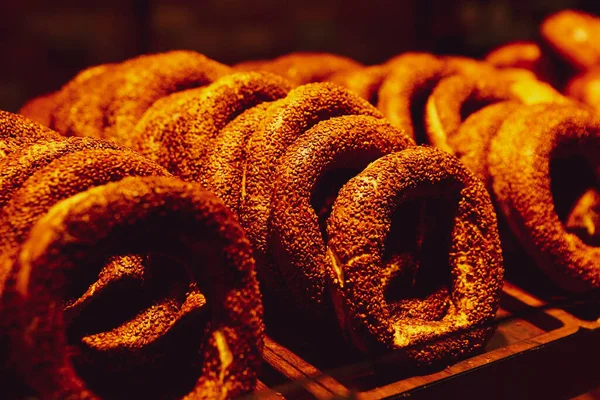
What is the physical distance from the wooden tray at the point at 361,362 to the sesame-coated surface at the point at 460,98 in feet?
1.89

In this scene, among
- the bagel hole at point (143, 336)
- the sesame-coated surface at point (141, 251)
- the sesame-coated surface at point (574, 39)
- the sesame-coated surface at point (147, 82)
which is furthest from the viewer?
the sesame-coated surface at point (574, 39)

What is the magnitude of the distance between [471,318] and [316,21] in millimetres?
2002

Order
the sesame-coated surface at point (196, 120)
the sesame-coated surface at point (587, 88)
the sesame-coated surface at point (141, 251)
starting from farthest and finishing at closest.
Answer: the sesame-coated surface at point (587, 88)
the sesame-coated surface at point (196, 120)
the sesame-coated surface at point (141, 251)

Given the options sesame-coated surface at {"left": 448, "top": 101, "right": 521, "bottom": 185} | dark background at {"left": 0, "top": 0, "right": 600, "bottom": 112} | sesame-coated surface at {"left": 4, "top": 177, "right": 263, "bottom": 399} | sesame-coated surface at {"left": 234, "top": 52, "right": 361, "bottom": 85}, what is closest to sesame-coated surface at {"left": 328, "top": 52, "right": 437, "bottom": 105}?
sesame-coated surface at {"left": 234, "top": 52, "right": 361, "bottom": 85}

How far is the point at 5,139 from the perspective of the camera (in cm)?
121

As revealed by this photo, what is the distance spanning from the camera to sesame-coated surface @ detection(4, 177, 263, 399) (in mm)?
856

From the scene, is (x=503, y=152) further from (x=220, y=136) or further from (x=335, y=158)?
(x=220, y=136)

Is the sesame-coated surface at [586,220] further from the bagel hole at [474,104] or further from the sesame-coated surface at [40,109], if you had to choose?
the sesame-coated surface at [40,109]

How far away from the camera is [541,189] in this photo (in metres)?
1.59

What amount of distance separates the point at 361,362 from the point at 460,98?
47.5 inches

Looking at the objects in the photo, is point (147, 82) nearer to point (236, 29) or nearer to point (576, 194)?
point (236, 29)

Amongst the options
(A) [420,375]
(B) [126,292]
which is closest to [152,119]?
(B) [126,292]

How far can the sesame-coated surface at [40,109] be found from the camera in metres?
1.95

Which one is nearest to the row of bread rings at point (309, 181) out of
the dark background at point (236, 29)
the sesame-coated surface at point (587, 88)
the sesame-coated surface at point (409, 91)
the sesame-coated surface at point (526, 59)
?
the sesame-coated surface at point (409, 91)
